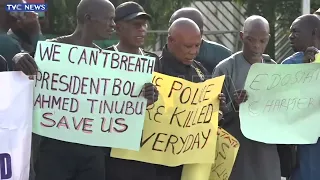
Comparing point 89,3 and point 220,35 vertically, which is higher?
point 89,3

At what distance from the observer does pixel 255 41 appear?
4.94 meters

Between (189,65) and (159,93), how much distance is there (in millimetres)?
310

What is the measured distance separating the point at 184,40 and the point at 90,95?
0.72m

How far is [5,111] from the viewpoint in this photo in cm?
429

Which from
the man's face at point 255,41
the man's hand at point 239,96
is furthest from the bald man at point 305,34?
the man's hand at point 239,96

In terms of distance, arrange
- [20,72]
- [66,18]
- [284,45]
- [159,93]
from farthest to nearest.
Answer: [284,45], [66,18], [159,93], [20,72]

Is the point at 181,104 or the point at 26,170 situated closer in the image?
the point at 26,170

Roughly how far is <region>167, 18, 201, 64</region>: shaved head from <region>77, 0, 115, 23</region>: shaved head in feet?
1.47

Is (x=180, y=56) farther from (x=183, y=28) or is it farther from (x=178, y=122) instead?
(x=178, y=122)

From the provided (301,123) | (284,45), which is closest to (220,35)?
(284,45)

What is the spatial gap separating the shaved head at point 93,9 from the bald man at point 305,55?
1.46 m

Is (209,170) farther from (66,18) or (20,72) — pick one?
(66,18)

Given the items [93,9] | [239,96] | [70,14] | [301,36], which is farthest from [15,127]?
[70,14]

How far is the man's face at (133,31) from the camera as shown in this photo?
471 centimetres
